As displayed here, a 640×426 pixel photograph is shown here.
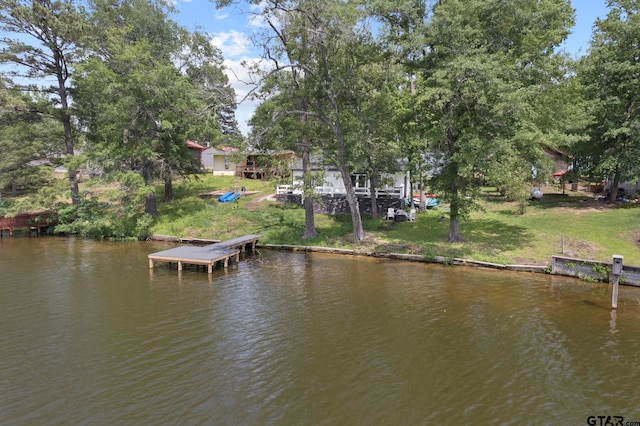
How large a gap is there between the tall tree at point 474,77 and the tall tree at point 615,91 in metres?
6.23

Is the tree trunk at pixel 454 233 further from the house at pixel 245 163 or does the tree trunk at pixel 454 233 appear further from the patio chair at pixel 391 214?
the house at pixel 245 163

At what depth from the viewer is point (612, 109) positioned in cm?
2403

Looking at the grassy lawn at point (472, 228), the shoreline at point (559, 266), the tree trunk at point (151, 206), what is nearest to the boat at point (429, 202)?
the grassy lawn at point (472, 228)

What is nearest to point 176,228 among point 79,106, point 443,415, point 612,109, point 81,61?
point 79,106

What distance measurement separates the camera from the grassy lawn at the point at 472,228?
1833cm

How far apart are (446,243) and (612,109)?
1446 cm

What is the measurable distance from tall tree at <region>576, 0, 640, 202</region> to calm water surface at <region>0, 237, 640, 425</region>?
12991 mm

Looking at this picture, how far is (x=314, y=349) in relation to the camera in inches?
394

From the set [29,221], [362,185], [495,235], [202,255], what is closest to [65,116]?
[29,221]

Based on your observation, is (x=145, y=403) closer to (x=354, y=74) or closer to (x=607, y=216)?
(x=354, y=74)

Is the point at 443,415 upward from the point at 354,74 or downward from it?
downward

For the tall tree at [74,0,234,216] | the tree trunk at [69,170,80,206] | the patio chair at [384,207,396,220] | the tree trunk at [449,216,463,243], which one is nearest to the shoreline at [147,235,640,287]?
the tree trunk at [449,216,463,243]

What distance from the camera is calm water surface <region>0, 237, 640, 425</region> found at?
7.59m
